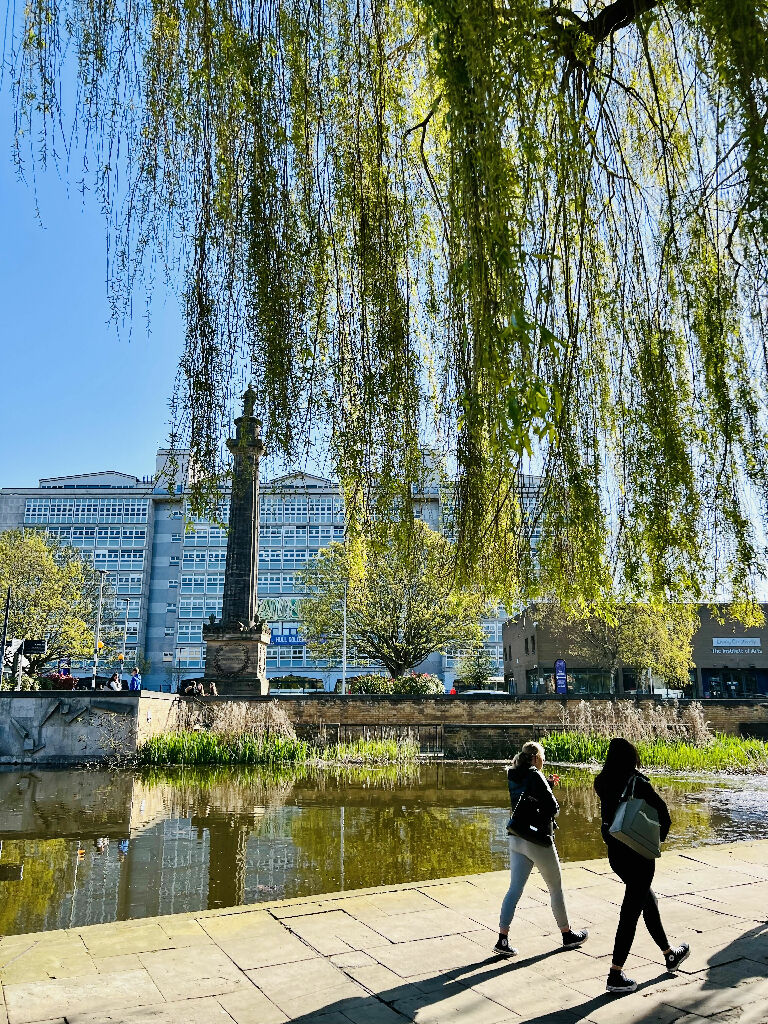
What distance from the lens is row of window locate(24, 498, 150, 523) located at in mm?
75125

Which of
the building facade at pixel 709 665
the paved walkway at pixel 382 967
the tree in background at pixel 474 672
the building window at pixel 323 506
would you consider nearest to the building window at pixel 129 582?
the tree in background at pixel 474 672

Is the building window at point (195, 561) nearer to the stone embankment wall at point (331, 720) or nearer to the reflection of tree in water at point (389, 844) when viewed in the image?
the stone embankment wall at point (331, 720)

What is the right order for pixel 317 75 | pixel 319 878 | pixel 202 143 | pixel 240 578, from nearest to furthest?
pixel 202 143 → pixel 317 75 → pixel 319 878 → pixel 240 578

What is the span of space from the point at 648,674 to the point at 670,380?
43946 mm

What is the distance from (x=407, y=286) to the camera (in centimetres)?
375

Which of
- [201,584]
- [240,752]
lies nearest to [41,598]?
[240,752]

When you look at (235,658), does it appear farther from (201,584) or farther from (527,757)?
(201,584)

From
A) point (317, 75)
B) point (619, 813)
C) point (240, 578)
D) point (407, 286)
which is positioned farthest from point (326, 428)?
point (240, 578)

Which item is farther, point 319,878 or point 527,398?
point 319,878

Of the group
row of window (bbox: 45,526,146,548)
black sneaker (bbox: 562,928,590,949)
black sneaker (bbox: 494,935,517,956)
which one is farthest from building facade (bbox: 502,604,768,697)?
black sneaker (bbox: 494,935,517,956)

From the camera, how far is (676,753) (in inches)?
762

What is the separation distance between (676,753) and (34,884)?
1562 centimetres

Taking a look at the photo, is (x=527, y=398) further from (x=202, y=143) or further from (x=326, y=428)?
(x=202, y=143)

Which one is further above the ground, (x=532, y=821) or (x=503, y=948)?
(x=532, y=821)
